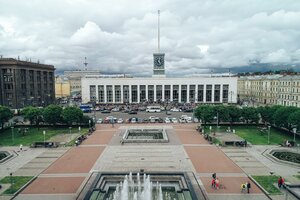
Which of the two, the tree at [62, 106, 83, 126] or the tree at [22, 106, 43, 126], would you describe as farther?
the tree at [22, 106, 43, 126]

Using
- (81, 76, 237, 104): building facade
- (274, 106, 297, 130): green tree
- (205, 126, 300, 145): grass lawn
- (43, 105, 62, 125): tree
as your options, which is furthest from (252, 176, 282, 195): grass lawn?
(81, 76, 237, 104): building facade

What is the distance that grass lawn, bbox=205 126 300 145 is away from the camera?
42438 millimetres

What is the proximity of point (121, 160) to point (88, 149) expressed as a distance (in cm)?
782

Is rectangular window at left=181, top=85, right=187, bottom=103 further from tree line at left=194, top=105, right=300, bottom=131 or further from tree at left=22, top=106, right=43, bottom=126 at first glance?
tree at left=22, top=106, right=43, bottom=126

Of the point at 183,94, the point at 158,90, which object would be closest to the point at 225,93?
the point at 183,94

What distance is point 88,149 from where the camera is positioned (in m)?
37.8

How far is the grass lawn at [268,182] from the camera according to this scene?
2379 centimetres

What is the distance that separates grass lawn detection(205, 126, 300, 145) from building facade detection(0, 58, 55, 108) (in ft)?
202

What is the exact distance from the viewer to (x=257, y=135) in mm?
46688

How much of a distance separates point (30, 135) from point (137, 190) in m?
32.4

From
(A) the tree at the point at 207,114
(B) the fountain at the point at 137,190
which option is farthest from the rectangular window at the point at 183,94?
(B) the fountain at the point at 137,190

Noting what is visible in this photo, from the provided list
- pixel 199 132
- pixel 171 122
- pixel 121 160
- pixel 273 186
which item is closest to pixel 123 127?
pixel 171 122

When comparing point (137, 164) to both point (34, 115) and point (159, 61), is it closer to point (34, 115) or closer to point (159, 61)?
point (34, 115)

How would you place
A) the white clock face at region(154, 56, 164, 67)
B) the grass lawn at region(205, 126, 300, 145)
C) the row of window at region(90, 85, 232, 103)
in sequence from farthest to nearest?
the white clock face at region(154, 56, 164, 67) → the row of window at region(90, 85, 232, 103) → the grass lawn at region(205, 126, 300, 145)
